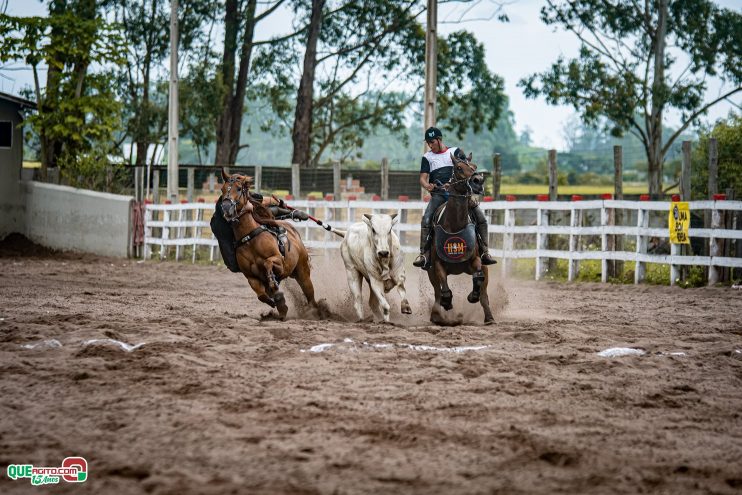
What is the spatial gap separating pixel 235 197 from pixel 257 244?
66 centimetres

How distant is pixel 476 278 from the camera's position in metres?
12.1

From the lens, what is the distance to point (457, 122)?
1683 inches

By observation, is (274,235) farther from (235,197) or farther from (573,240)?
(573,240)

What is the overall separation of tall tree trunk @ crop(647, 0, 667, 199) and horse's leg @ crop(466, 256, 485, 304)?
2055cm

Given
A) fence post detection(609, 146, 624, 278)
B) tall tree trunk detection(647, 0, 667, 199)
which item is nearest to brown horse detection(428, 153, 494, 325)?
fence post detection(609, 146, 624, 278)

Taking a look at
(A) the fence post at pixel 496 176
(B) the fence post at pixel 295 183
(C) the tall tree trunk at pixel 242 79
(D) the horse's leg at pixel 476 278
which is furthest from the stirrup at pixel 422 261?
(C) the tall tree trunk at pixel 242 79

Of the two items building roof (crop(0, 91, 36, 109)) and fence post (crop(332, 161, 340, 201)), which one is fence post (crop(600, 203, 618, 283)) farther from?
building roof (crop(0, 91, 36, 109))

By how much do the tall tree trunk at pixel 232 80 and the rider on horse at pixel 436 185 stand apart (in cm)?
3015

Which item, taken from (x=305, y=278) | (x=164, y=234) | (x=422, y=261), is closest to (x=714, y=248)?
(x=422, y=261)

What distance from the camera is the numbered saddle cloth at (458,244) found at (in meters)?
12.0

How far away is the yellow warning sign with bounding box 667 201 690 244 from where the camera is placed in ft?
57.2

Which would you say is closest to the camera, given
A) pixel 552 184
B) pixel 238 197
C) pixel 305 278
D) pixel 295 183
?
pixel 238 197

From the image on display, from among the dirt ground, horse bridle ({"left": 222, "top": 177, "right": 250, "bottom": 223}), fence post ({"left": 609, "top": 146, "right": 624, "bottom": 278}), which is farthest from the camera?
fence post ({"left": 609, "top": 146, "right": 624, "bottom": 278})

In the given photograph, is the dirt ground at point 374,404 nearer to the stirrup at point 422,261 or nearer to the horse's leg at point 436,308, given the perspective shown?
the horse's leg at point 436,308
